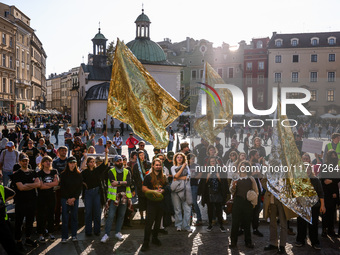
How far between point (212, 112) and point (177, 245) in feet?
20.9

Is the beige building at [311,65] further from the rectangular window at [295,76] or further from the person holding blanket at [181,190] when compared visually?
the person holding blanket at [181,190]

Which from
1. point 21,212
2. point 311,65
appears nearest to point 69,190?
point 21,212

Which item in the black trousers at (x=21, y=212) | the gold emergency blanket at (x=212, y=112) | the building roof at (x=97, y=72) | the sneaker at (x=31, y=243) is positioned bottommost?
the sneaker at (x=31, y=243)

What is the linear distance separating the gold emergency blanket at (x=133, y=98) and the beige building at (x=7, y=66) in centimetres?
5282

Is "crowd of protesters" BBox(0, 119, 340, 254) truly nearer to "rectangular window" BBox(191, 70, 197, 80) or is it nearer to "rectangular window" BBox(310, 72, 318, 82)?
"rectangular window" BBox(310, 72, 318, 82)

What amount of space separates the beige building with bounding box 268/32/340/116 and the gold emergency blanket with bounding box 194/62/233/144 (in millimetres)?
53489

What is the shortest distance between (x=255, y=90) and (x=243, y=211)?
210ft

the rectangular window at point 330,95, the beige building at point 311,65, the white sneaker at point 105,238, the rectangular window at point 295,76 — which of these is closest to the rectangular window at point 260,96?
the beige building at point 311,65

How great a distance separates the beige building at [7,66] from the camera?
5781 cm

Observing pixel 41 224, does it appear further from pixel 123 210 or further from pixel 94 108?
pixel 94 108

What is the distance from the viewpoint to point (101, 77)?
52.8 meters

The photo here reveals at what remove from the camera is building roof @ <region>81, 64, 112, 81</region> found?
172 feet

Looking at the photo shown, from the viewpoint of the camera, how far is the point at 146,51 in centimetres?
5028

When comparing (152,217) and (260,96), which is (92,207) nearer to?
(152,217)
